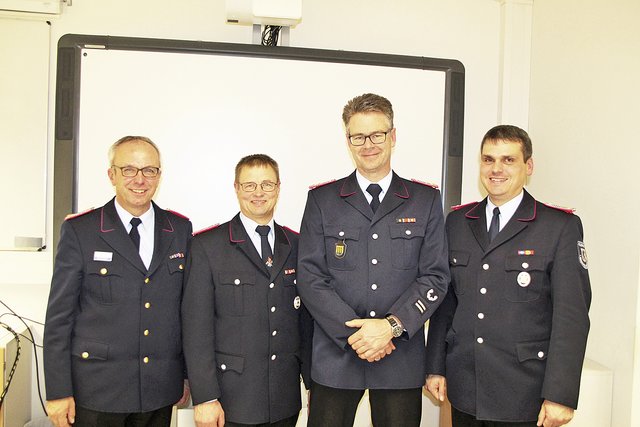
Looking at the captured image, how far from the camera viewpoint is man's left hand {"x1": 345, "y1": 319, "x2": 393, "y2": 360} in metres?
1.68

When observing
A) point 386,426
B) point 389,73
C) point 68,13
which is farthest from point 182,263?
point 68,13

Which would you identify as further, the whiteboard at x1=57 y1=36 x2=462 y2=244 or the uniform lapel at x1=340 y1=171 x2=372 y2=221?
the whiteboard at x1=57 y1=36 x2=462 y2=244

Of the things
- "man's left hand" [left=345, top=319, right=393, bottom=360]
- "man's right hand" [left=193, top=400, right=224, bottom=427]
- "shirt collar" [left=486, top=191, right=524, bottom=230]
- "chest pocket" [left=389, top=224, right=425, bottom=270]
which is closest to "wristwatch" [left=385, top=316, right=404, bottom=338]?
"man's left hand" [left=345, top=319, right=393, bottom=360]

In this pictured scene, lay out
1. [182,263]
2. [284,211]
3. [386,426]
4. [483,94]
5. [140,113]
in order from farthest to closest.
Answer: [483,94], [284,211], [140,113], [182,263], [386,426]

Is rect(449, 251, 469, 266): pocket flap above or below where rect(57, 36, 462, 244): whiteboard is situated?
below

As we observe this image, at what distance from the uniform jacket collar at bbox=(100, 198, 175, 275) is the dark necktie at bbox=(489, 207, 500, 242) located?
115 centimetres

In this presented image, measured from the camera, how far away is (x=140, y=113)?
2730 millimetres

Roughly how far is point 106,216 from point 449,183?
1850 mm

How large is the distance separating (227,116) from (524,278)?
1.72 metres

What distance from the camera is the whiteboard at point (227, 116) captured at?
2.69 m

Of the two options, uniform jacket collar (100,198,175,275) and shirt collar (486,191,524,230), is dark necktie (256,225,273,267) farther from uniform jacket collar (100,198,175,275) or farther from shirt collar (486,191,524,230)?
shirt collar (486,191,524,230)

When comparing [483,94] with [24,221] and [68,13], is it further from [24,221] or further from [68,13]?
[24,221]

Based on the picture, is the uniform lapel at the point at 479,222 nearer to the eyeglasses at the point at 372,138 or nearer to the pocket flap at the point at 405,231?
the pocket flap at the point at 405,231

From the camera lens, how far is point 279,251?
193 cm
